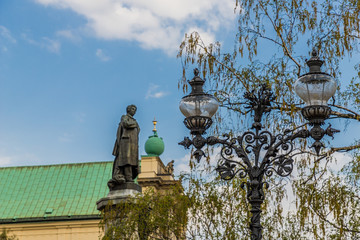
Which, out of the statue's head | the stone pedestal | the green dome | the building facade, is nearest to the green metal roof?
the building facade

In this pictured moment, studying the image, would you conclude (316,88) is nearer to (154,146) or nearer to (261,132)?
(261,132)

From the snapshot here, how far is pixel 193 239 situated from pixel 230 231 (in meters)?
0.86

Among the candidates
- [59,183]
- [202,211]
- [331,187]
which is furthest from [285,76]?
[59,183]

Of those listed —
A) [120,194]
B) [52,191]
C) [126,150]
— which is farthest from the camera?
[52,191]

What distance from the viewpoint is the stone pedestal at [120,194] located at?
17.5 metres

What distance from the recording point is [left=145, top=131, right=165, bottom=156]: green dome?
172ft

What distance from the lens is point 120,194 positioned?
17.7 m

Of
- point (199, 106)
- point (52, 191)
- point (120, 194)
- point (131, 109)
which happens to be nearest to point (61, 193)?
point (52, 191)

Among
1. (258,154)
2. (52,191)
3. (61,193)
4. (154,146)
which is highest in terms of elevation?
(154,146)

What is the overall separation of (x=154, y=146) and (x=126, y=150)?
34024 mm

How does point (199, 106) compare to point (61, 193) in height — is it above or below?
below

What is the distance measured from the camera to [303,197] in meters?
13.0

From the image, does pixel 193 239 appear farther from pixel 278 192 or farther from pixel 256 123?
pixel 256 123

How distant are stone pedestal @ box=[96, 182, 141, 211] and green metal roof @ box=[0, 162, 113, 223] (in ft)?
97.6
